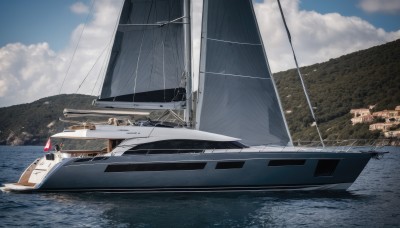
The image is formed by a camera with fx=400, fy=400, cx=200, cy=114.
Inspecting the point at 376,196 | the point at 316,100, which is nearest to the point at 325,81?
the point at 316,100

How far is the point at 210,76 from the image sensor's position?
15023 mm

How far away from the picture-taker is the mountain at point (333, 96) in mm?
74125

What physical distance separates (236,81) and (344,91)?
267 ft

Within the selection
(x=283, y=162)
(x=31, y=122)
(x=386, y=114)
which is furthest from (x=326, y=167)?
(x=31, y=122)

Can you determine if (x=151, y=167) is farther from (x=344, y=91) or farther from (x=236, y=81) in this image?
(x=344, y=91)

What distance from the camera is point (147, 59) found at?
15078 mm

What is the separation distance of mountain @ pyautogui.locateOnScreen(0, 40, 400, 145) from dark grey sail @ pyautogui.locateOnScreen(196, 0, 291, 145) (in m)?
51.1

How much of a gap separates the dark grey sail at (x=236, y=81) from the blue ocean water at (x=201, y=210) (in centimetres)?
251

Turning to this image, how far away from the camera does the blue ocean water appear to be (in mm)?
10391

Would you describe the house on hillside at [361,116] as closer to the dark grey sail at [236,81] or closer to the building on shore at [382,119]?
the building on shore at [382,119]

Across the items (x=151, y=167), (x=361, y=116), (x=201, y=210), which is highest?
(x=361, y=116)

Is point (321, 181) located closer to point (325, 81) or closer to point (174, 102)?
point (174, 102)

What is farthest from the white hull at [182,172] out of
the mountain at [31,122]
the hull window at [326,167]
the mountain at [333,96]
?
the mountain at [31,122]

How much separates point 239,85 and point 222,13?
2827 mm
